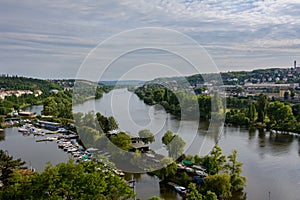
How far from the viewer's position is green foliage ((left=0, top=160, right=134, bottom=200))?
123 inches

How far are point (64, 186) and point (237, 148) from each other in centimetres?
501

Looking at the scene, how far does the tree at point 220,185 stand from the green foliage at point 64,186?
1.33m

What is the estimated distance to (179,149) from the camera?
17.7ft

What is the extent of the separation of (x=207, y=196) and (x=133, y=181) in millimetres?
1547

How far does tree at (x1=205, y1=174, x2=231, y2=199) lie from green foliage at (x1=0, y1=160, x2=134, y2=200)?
1330mm

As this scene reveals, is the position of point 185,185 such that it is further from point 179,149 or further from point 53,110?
point 53,110

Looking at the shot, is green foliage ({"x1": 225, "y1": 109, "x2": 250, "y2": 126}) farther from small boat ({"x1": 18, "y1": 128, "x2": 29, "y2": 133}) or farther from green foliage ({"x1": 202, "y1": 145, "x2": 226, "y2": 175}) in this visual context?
small boat ({"x1": 18, "y1": 128, "x2": 29, "y2": 133})

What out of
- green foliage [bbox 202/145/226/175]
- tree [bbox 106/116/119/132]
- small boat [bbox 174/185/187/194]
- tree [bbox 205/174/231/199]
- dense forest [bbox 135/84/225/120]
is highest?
dense forest [bbox 135/84/225/120]

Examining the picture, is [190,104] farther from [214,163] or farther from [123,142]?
[214,163]

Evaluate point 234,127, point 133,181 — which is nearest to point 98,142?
point 133,181

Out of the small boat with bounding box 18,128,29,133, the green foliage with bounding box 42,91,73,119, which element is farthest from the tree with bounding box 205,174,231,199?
the green foliage with bounding box 42,91,73,119

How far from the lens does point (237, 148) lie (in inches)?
279

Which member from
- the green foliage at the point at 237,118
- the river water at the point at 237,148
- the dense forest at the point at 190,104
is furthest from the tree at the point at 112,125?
the green foliage at the point at 237,118

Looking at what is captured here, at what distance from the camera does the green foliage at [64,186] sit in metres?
3.13
